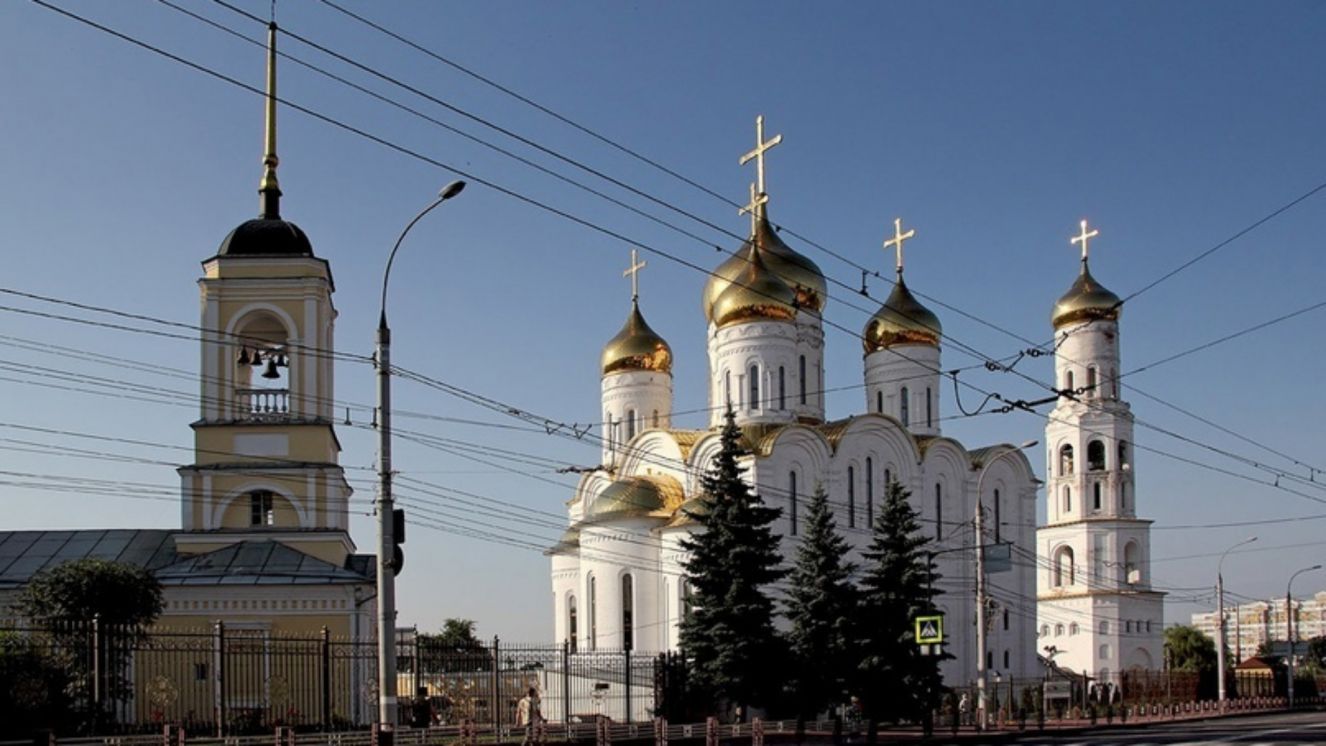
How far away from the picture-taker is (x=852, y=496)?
48.5m

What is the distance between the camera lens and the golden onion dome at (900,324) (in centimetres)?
5441

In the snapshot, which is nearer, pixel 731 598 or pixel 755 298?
pixel 731 598

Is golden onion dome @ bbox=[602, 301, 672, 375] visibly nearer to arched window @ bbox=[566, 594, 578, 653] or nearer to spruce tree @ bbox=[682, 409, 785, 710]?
arched window @ bbox=[566, 594, 578, 653]

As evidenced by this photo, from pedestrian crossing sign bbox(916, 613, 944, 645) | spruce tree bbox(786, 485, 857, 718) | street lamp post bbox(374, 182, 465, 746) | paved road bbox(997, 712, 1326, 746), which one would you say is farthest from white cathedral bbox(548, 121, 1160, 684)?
street lamp post bbox(374, 182, 465, 746)

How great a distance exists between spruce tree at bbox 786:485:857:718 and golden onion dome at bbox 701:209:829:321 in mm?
15663

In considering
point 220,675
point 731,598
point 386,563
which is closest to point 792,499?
point 731,598

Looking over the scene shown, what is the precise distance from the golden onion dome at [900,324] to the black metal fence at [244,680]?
964 inches

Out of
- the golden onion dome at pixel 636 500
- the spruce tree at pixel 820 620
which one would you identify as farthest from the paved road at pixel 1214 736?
the golden onion dome at pixel 636 500

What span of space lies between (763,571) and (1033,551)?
940 inches

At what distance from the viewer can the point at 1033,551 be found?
54688 mm

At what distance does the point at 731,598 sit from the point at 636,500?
1269 cm

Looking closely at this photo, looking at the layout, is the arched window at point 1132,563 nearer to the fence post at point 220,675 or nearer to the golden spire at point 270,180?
the golden spire at point 270,180

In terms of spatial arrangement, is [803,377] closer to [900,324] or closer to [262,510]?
[900,324]

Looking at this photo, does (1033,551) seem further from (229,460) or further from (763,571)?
→ (229,460)
